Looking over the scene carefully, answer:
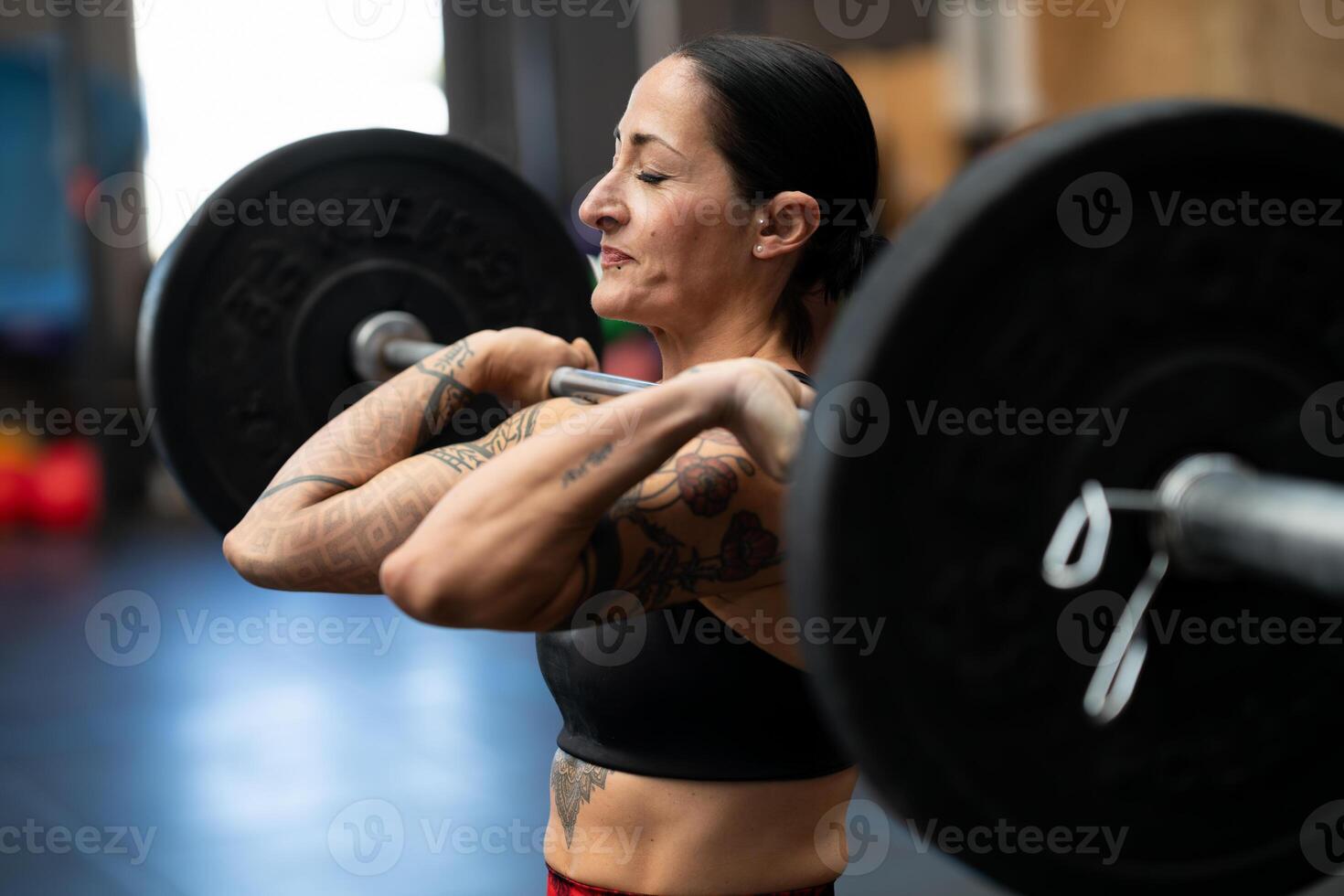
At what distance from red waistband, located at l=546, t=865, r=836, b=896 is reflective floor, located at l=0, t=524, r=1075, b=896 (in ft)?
4.70

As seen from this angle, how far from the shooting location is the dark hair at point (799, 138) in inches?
44.1

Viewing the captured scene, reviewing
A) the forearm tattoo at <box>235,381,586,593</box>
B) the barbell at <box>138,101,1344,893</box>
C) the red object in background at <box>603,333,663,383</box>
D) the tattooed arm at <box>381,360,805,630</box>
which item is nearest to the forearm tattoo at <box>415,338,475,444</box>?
the forearm tattoo at <box>235,381,586,593</box>

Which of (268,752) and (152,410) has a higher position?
(152,410)

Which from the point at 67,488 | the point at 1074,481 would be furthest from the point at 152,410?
the point at 67,488

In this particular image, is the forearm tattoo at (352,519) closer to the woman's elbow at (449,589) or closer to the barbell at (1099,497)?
the woman's elbow at (449,589)

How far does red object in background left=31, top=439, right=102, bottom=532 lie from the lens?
643cm

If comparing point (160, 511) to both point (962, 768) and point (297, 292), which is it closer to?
point (297, 292)

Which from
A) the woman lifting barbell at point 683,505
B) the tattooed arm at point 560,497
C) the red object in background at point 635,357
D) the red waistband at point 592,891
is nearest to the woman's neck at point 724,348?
the woman lifting barbell at point 683,505

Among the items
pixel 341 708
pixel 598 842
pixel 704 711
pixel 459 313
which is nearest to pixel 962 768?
pixel 704 711

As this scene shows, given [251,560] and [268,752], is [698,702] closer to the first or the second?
[251,560]

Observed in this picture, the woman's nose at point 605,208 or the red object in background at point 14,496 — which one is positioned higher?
the woman's nose at point 605,208

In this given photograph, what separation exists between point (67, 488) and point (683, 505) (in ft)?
20.3

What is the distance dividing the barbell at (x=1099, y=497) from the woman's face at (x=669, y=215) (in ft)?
1.50

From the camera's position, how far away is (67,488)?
255 inches
